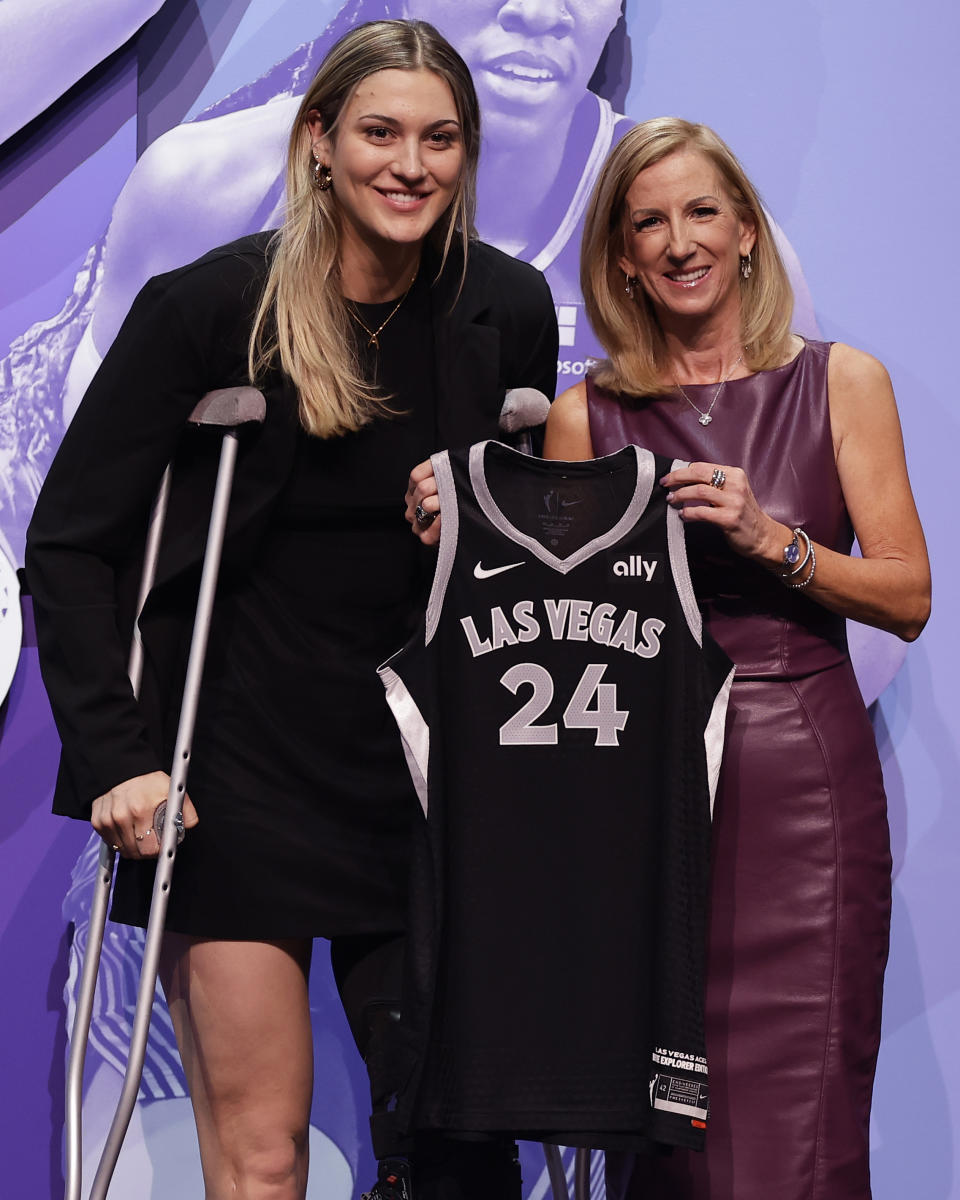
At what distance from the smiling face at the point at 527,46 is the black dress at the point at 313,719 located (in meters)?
1.25

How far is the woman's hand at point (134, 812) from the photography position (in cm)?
197

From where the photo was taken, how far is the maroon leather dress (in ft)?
6.93

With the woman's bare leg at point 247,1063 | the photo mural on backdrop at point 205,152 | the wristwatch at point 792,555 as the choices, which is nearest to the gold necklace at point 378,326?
the wristwatch at point 792,555

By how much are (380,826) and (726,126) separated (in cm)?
204

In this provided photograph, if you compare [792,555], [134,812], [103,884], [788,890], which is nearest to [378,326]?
[792,555]

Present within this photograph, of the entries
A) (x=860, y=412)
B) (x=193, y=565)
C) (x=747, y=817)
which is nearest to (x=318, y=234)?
(x=193, y=565)

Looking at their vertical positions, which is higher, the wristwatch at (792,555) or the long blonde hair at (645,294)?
the long blonde hair at (645,294)

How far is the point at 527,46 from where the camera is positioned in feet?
10.3

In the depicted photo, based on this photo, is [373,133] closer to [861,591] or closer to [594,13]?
[861,591]

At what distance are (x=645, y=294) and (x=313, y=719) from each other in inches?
39.5

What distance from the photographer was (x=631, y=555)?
211 centimetres

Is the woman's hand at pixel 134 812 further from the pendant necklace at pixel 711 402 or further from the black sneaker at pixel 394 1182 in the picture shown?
the pendant necklace at pixel 711 402

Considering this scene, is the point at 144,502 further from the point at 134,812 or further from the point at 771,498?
the point at 771,498

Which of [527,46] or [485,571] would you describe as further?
[527,46]
